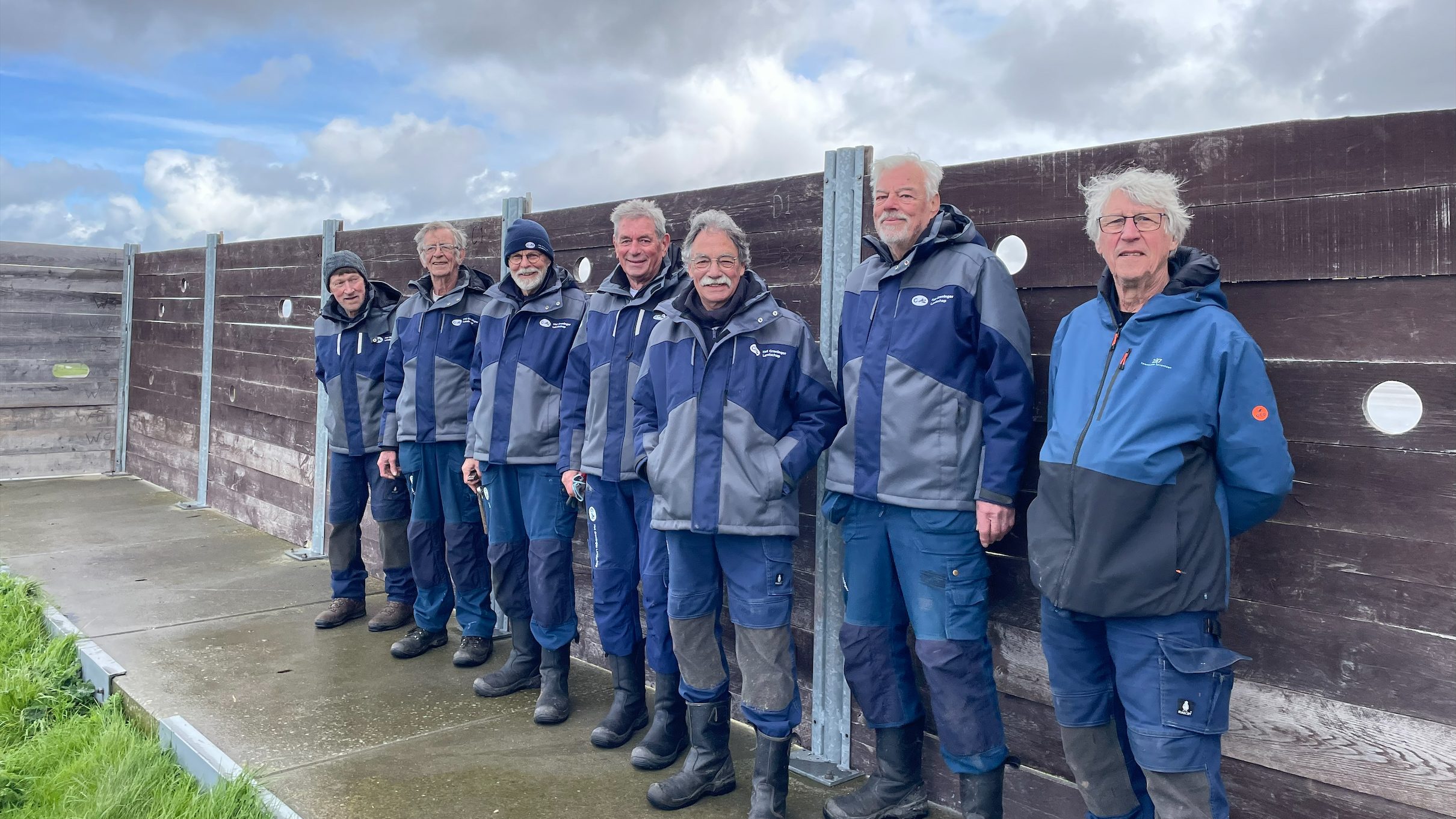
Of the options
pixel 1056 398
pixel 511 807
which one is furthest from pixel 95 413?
pixel 1056 398

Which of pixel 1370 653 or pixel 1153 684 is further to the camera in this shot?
pixel 1370 653

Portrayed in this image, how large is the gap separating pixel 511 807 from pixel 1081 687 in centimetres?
169

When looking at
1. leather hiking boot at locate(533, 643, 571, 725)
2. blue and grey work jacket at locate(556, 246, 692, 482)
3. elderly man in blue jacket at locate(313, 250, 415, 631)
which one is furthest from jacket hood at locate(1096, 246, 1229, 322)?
elderly man in blue jacket at locate(313, 250, 415, 631)

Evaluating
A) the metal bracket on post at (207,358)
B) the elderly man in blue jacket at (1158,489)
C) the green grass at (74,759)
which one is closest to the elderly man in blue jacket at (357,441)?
the green grass at (74,759)

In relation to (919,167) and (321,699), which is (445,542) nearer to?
(321,699)

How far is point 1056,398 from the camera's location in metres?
2.37

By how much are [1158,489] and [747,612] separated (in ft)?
4.13

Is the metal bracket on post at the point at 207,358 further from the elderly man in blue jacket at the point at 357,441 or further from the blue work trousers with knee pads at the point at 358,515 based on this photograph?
the blue work trousers with knee pads at the point at 358,515

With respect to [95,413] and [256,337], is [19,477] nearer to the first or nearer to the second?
[95,413]

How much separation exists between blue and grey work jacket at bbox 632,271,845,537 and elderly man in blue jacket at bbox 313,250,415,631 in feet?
7.24

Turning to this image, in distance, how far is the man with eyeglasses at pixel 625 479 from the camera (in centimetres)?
329

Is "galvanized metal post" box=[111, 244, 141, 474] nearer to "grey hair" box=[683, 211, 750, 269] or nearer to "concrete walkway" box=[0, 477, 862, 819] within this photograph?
"concrete walkway" box=[0, 477, 862, 819]

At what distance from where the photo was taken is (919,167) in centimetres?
277

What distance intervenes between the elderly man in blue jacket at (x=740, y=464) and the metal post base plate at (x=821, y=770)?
312mm
